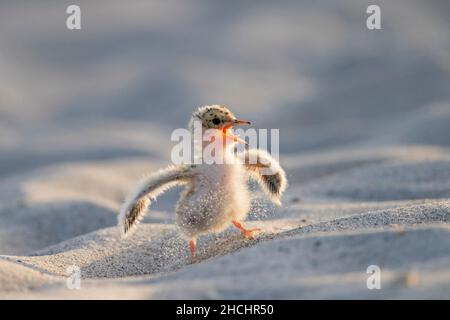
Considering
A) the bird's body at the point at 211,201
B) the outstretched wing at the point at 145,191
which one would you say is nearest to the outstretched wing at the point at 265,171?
the bird's body at the point at 211,201

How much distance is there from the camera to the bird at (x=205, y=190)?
443 centimetres

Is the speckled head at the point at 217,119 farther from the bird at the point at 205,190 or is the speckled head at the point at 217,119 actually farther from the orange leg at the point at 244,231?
the orange leg at the point at 244,231

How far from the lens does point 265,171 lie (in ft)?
16.3

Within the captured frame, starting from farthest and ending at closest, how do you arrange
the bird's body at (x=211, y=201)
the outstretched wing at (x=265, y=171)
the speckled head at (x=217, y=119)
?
the outstretched wing at (x=265, y=171)
the speckled head at (x=217, y=119)
the bird's body at (x=211, y=201)

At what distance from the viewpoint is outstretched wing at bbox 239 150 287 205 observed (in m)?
4.91

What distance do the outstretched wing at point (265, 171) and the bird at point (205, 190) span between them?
20cm

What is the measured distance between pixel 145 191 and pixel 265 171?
3.33 feet

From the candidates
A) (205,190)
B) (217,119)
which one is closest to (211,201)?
(205,190)

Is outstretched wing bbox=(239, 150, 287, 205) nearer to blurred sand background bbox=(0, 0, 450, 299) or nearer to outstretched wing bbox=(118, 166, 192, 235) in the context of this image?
blurred sand background bbox=(0, 0, 450, 299)

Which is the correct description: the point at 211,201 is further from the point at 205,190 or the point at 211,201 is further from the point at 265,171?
the point at 265,171

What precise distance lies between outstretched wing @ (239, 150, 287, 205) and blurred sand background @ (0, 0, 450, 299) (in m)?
0.19

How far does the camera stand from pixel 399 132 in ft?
34.6

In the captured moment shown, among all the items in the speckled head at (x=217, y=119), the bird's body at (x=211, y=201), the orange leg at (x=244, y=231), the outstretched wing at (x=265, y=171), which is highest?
the speckled head at (x=217, y=119)
